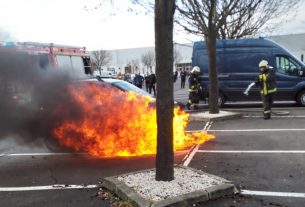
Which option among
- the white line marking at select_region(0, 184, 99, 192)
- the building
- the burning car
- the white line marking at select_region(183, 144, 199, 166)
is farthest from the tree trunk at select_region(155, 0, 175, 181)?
the building

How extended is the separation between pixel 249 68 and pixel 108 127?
10.2 metres

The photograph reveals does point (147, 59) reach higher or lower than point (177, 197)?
higher

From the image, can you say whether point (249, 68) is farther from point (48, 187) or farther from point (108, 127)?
point (48, 187)

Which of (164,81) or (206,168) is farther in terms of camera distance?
(206,168)

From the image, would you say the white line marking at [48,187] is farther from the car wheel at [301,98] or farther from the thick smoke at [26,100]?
the car wheel at [301,98]

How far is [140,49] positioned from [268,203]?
90.0 meters

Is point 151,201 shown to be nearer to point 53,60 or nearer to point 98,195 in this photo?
point 98,195

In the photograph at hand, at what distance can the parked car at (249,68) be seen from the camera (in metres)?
16.7

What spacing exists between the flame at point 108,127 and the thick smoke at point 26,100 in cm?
17

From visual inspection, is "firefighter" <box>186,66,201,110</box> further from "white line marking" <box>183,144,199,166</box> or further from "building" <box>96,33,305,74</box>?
"building" <box>96,33,305,74</box>

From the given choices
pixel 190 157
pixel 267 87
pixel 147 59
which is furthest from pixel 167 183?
pixel 147 59

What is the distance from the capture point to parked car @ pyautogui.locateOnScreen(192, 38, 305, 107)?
54.8ft

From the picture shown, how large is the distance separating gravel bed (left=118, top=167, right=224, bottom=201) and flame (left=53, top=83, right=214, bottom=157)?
197 centimetres

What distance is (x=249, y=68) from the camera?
675 inches
